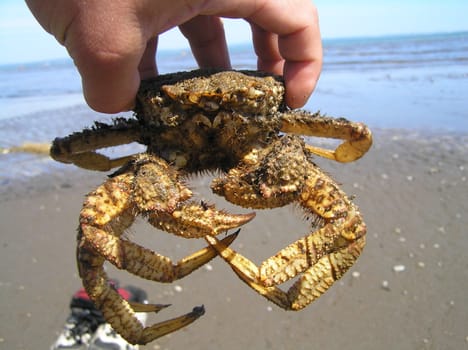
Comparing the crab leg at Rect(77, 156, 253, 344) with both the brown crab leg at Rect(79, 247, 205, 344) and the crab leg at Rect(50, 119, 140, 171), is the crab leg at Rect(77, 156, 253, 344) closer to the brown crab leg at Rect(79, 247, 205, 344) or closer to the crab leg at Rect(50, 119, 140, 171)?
the brown crab leg at Rect(79, 247, 205, 344)

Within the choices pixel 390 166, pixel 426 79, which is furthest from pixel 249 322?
pixel 426 79

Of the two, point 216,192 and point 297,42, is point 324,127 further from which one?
point 216,192

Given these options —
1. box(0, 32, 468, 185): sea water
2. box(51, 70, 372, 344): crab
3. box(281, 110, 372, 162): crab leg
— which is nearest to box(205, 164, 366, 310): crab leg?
box(51, 70, 372, 344): crab

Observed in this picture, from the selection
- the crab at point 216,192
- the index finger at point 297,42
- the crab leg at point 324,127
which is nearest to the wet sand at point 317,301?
the crab at point 216,192

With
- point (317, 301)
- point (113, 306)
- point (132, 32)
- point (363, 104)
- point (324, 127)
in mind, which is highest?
point (132, 32)

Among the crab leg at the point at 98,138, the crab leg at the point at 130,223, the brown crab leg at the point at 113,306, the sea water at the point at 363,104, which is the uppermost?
the crab leg at the point at 98,138

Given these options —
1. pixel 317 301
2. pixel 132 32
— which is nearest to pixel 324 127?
pixel 132 32

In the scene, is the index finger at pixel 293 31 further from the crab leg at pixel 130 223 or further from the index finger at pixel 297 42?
the crab leg at pixel 130 223
